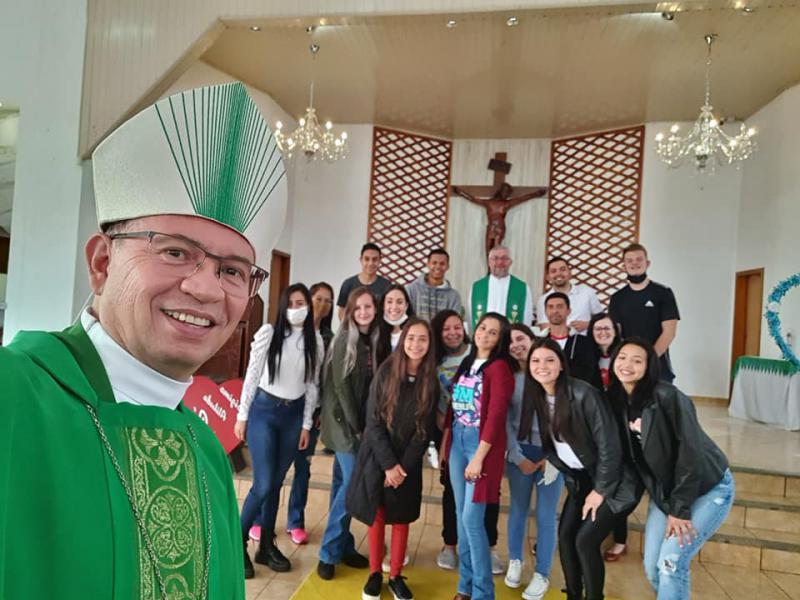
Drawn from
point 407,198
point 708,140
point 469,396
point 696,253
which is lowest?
point 469,396

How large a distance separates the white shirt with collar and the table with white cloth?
5.08 metres

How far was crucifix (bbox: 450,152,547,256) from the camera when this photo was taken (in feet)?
21.2

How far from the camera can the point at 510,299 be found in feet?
11.0

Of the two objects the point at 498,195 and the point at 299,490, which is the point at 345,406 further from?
the point at 498,195

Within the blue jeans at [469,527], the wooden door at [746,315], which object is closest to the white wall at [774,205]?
the wooden door at [746,315]

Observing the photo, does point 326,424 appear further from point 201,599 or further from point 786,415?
point 786,415

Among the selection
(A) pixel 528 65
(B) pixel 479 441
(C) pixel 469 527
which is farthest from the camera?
(A) pixel 528 65

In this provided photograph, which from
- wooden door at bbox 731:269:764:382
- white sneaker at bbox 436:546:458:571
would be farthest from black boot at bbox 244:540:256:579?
wooden door at bbox 731:269:764:382

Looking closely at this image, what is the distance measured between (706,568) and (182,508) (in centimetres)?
305

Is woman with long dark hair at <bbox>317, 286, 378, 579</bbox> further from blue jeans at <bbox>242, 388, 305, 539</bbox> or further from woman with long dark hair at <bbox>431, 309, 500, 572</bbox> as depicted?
woman with long dark hair at <bbox>431, 309, 500, 572</bbox>

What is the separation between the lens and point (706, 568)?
265 centimetres

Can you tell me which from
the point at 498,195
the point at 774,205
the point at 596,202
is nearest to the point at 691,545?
the point at 774,205

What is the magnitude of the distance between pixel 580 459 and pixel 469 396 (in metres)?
0.51

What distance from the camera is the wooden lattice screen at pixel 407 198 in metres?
6.68
